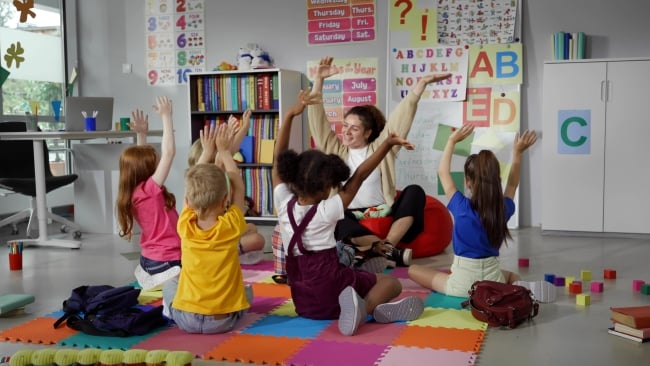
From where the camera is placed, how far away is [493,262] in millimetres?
3320

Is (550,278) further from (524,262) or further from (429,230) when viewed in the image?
(429,230)

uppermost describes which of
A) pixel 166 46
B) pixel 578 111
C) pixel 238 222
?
pixel 166 46

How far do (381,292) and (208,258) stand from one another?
0.78m

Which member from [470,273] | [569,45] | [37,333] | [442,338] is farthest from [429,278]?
[569,45]

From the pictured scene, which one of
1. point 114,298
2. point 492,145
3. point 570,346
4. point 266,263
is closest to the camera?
point 570,346

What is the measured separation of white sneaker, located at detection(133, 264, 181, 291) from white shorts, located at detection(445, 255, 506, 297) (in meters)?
1.39

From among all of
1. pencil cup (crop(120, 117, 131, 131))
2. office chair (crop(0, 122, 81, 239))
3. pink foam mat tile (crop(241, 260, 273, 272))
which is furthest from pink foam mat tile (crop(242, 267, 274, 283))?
pencil cup (crop(120, 117, 131, 131))

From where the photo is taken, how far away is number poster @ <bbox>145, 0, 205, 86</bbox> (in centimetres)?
667

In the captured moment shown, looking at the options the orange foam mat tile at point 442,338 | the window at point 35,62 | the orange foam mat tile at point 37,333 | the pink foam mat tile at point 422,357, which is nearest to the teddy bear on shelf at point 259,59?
the window at point 35,62

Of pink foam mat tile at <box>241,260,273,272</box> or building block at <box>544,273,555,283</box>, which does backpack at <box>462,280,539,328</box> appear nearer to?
building block at <box>544,273,555,283</box>

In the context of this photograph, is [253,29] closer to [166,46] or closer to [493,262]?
[166,46]

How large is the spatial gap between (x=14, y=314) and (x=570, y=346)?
2.42 metres

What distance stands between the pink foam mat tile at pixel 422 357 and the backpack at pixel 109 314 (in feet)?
3.26

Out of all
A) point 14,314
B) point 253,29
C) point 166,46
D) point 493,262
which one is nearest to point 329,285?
point 493,262
